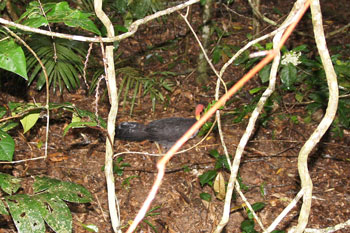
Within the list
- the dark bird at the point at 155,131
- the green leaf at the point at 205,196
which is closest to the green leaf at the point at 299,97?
the dark bird at the point at 155,131

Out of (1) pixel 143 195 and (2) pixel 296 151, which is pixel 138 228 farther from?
(2) pixel 296 151

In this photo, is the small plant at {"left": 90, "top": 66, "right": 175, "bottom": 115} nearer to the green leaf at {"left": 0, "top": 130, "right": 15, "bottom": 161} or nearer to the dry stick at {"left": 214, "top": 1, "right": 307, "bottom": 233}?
the green leaf at {"left": 0, "top": 130, "right": 15, "bottom": 161}

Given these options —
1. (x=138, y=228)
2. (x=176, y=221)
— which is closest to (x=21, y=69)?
(x=138, y=228)

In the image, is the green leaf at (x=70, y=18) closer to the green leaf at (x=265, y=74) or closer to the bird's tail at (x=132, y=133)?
the green leaf at (x=265, y=74)

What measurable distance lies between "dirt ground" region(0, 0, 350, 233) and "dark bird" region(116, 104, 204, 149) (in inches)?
3.7

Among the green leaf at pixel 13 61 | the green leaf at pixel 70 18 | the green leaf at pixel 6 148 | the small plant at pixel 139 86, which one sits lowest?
the small plant at pixel 139 86

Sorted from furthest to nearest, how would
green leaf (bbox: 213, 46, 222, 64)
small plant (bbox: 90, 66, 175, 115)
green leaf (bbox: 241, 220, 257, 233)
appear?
green leaf (bbox: 213, 46, 222, 64)
small plant (bbox: 90, 66, 175, 115)
green leaf (bbox: 241, 220, 257, 233)

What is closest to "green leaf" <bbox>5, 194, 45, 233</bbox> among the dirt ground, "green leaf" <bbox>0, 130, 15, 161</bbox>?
"green leaf" <bbox>0, 130, 15, 161</bbox>

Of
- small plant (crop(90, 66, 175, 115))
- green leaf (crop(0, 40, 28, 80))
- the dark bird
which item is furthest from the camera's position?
small plant (crop(90, 66, 175, 115))

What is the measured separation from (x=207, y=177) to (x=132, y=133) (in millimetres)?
910

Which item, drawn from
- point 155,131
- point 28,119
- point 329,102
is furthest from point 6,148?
point 155,131

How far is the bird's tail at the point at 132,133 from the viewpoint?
3631 mm

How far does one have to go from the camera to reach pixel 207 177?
308 cm

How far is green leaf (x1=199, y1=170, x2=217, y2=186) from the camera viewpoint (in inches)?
121
